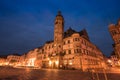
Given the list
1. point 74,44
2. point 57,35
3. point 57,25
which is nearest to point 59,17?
point 57,25

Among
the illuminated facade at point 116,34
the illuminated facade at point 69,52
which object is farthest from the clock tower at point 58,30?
the illuminated facade at point 116,34

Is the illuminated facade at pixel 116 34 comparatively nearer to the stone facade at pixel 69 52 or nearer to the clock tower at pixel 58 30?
the stone facade at pixel 69 52

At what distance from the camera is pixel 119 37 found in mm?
30984

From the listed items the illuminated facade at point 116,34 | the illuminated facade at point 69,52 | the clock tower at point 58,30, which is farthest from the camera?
the clock tower at point 58,30

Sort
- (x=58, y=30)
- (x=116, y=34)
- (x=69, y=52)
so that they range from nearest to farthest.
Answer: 1. (x=116, y=34)
2. (x=69, y=52)
3. (x=58, y=30)

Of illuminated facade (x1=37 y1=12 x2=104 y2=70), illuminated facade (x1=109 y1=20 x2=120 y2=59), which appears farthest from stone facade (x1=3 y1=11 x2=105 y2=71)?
illuminated facade (x1=109 y1=20 x2=120 y2=59)

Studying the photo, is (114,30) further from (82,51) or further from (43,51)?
(43,51)

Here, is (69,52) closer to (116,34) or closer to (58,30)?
(58,30)

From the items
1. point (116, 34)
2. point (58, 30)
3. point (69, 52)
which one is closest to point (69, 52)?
point (69, 52)

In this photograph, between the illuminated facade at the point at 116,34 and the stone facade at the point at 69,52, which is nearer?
the illuminated facade at the point at 116,34

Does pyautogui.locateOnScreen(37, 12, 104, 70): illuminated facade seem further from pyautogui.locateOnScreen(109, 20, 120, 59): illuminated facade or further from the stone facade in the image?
pyautogui.locateOnScreen(109, 20, 120, 59): illuminated facade

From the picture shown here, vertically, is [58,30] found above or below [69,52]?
above

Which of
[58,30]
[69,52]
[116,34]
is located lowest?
[69,52]

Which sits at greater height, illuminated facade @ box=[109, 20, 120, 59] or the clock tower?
the clock tower
